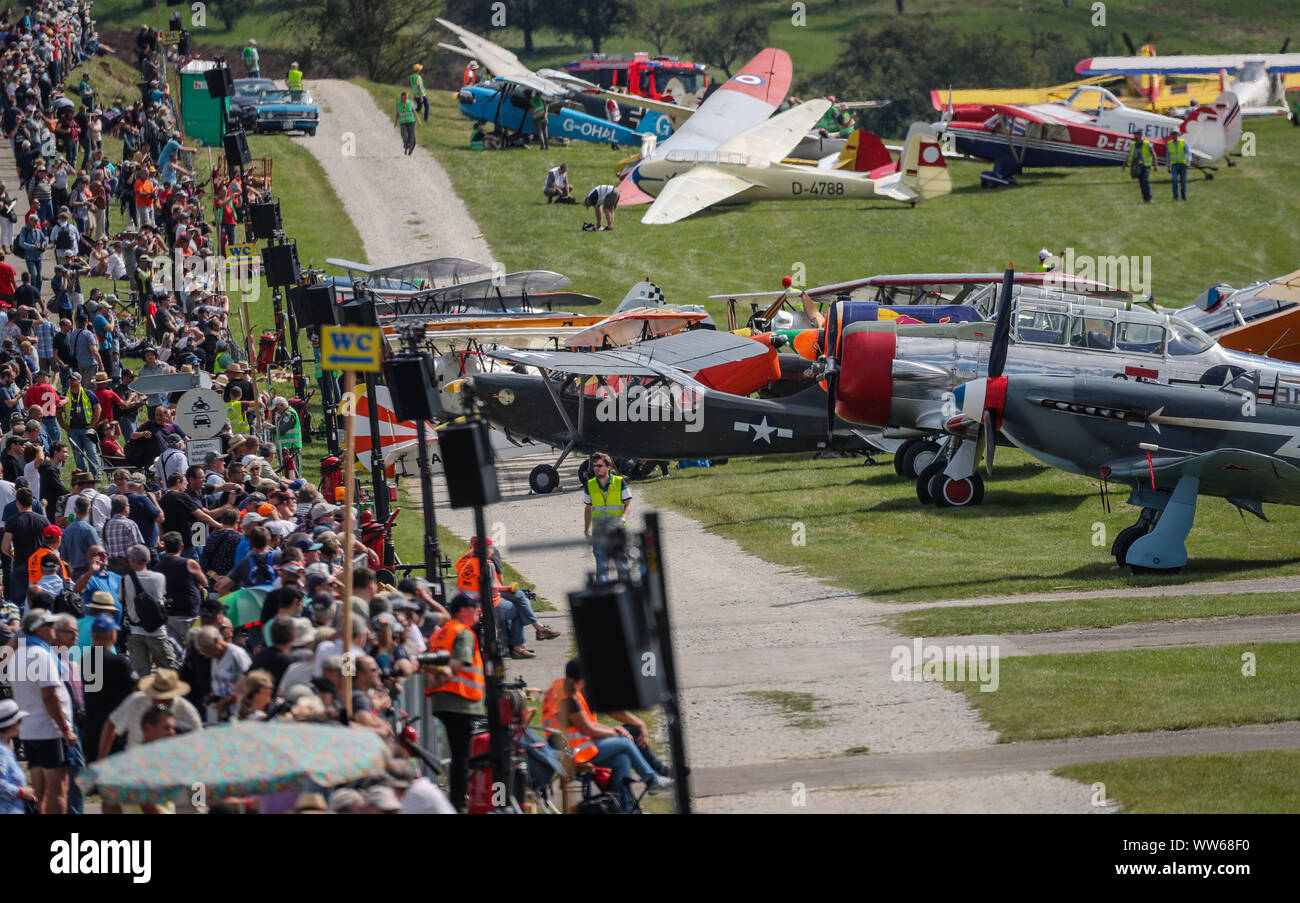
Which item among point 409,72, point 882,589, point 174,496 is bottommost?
point 882,589

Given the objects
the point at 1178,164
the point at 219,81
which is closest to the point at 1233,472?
the point at 219,81

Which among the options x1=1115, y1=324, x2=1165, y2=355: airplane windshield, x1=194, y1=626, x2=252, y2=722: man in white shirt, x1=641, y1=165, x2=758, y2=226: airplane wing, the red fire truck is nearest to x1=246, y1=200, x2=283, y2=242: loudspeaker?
x1=1115, y1=324, x2=1165, y2=355: airplane windshield

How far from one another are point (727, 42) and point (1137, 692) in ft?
271

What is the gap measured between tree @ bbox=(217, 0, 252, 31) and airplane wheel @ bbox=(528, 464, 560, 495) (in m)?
67.5

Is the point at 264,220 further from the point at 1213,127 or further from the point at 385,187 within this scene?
the point at 1213,127

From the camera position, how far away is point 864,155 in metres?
47.2

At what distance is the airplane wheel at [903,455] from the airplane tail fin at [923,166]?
2123cm

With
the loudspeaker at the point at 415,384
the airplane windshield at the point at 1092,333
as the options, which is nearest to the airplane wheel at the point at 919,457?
the airplane windshield at the point at 1092,333

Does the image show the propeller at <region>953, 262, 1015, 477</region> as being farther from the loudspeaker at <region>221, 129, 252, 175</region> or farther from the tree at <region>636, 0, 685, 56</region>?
the tree at <region>636, 0, 685, 56</region>

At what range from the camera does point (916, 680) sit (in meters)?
14.8

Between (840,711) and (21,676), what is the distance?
21.1ft
